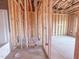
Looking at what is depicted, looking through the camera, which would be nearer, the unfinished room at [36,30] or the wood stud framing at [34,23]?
the unfinished room at [36,30]

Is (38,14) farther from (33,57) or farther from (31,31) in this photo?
(33,57)

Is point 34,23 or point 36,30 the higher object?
point 34,23

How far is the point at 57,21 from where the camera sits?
32.8 ft

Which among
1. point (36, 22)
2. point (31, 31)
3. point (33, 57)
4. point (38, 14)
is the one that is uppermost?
point (38, 14)

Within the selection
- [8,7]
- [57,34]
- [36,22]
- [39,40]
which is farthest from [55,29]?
[8,7]

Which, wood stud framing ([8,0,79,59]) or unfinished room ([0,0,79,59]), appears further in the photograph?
wood stud framing ([8,0,79,59])

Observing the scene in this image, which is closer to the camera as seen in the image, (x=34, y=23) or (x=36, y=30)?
(x=36, y=30)

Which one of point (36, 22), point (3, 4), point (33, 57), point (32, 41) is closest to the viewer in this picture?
point (33, 57)

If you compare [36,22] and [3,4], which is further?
[36,22]

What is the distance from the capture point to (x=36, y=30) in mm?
6117

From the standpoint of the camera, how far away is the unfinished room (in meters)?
3.60

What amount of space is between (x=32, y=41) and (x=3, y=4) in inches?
96.6

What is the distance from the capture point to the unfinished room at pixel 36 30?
3.60 m

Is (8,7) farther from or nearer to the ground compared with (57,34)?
farther from the ground
